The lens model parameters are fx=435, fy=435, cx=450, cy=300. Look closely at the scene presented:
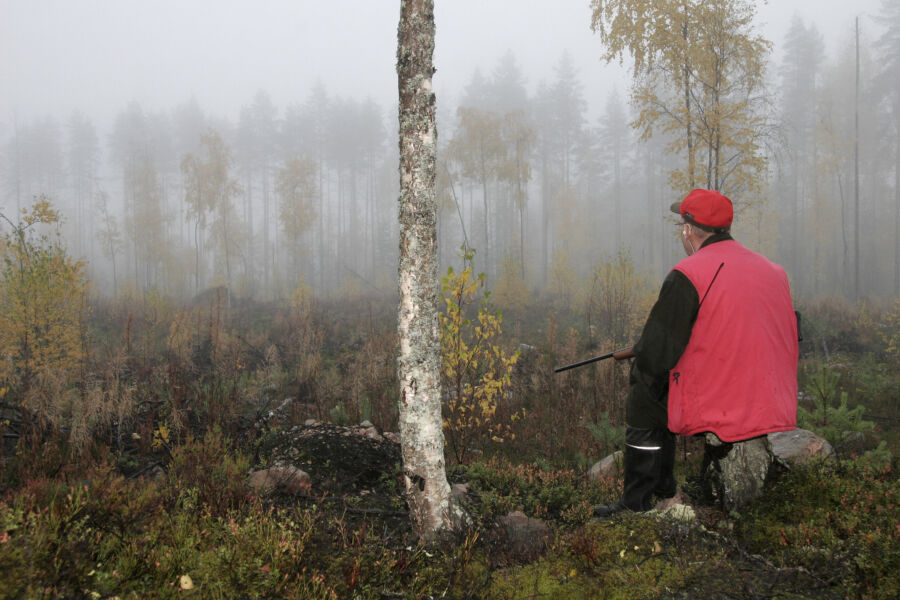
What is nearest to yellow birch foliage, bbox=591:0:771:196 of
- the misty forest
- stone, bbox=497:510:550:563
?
the misty forest

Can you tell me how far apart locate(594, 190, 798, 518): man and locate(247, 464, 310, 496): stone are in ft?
9.26

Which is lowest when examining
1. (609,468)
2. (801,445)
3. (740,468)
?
(609,468)

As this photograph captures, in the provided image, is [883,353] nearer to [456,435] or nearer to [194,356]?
[456,435]

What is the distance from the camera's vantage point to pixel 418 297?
2920 mm

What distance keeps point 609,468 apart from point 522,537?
230 cm

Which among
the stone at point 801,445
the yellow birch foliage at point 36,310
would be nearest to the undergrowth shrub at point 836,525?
the stone at point 801,445

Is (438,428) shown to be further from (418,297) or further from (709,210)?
(709,210)

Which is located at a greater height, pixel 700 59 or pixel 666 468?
pixel 700 59

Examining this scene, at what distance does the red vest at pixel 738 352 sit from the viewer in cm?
253

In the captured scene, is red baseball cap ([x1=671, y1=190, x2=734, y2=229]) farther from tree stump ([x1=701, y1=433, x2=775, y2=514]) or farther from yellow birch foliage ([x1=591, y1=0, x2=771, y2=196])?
yellow birch foliage ([x1=591, y1=0, x2=771, y2=196])

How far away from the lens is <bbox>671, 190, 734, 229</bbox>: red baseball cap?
283 cm

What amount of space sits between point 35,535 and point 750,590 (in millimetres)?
3296

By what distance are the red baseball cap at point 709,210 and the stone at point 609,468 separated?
281cm

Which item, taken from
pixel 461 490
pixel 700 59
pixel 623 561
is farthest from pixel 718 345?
pixel 700 59
